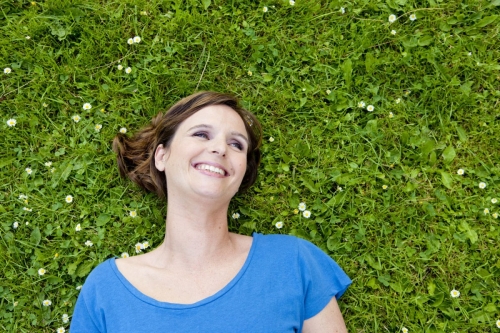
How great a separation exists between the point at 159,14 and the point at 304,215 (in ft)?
7.37

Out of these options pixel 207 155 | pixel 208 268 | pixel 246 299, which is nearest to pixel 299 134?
pixel 207 155

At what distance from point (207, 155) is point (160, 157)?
521mm

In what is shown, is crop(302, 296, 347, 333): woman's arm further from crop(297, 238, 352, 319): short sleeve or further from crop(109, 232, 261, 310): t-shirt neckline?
crop(109, 232, 261, 310): t-shirt neckline

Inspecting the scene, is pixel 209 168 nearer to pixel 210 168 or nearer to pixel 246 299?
pixel 210 168

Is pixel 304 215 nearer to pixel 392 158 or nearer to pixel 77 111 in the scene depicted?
pixel 392 158

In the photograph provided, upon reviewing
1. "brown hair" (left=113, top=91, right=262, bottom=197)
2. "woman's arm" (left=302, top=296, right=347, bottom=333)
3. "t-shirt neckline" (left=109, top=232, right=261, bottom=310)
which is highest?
"brown hair" (left=113, top=91, right=262, bottom=197)

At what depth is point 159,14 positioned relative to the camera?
4.45 metres

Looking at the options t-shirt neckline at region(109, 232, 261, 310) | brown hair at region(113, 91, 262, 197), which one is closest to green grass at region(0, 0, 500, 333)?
brown hair at region(113, 91, 262, 197)

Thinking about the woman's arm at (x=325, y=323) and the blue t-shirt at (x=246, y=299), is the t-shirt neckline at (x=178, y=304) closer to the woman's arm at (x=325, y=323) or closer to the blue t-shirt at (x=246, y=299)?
the blue t-shirt at (x=246, y=299)

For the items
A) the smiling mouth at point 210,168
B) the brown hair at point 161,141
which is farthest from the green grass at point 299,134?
the smiling mouth at point 210,168

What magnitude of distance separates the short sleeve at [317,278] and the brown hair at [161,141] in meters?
0.82

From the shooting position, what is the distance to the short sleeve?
11.6 ft

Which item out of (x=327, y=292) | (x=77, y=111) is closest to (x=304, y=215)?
(x=327, y=292)

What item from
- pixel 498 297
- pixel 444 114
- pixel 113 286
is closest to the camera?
pixel 113 286
